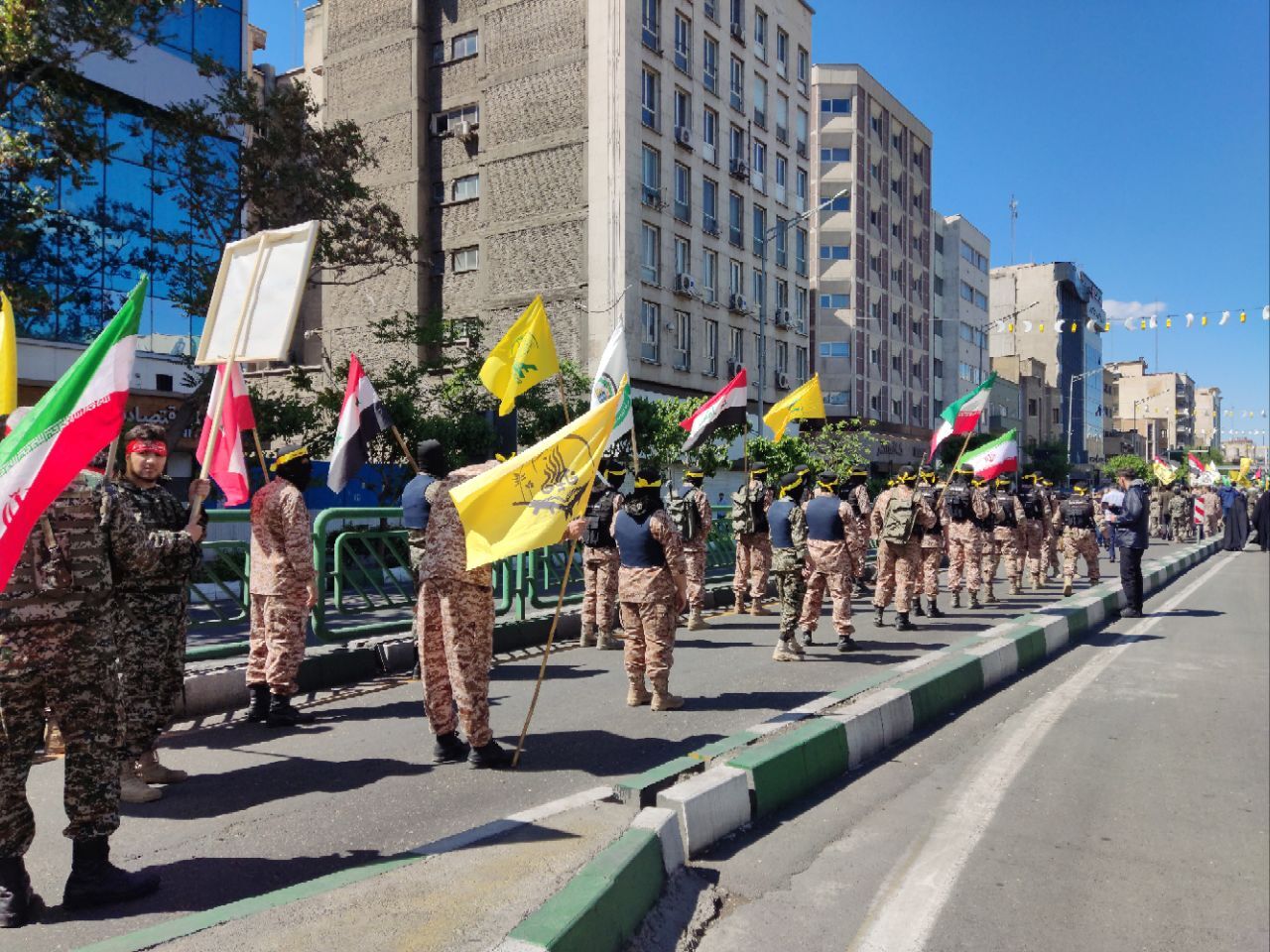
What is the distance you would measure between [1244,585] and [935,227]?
47.8 metres

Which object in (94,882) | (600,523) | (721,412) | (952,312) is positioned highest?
(952,312)

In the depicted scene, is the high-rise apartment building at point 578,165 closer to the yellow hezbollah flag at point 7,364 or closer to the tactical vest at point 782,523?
the tactical vest at point 782,523

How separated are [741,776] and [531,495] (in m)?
1.73

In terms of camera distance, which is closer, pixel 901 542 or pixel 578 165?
pixel 901 542

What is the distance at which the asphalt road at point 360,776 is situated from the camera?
405 centimetres

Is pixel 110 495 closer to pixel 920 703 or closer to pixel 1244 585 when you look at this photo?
pixel 920 703

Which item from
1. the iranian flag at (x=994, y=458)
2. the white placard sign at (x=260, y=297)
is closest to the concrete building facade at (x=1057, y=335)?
the iranian flag at (x=994, y=458)

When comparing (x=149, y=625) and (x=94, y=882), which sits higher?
(x=149, y=625)

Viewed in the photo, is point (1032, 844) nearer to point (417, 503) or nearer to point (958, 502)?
point (417, 503)

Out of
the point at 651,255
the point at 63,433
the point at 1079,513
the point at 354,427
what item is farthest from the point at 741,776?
the point at 651,255

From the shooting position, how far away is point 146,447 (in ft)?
16.5

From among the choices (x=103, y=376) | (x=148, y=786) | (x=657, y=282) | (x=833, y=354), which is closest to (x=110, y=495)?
(x=103, y=376)

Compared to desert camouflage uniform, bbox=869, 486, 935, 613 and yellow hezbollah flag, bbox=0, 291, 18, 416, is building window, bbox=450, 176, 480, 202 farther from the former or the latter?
yellow hezbollah flag, bbox=0, 291, 18, 416

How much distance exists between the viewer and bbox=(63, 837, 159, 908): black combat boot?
3627 millimetres
